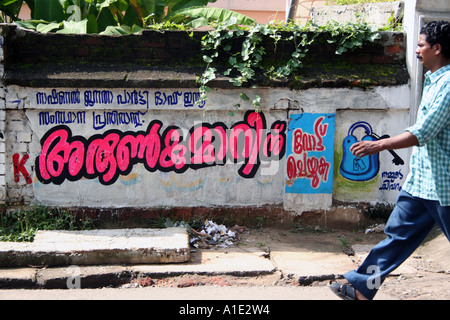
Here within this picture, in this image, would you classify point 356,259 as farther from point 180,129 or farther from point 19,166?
point 19,166

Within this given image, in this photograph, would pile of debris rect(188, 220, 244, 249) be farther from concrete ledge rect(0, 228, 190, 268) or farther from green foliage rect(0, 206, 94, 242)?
green foliage rect(0, 206, 94, 242)

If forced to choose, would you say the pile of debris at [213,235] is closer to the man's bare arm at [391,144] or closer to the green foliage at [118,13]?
the man's bare arm at [391,144]

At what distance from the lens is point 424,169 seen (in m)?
3.40

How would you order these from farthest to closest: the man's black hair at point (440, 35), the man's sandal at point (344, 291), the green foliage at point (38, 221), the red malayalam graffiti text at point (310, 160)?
the red malayalam graffiti text at point (310, 160) → the green foliage at point (38, 221) → the man's sandal at point (344, 291) → the man's black hair at point (440, 35)

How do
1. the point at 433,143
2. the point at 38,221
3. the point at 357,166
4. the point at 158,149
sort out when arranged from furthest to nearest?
the point at 357,166, the point at 158,149, the point at 38,221, the point at 433,143

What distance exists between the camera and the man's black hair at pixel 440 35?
335cm

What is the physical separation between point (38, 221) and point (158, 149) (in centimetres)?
158

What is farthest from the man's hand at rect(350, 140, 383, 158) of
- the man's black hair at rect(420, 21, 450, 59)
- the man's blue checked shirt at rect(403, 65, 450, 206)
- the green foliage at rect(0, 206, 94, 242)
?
the green foliage at rect(0, 206, 94, 242)

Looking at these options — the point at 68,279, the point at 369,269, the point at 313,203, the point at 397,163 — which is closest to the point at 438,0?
the point at 397,163

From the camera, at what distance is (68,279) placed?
4.32 metres

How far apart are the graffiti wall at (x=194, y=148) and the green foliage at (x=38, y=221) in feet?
0.55

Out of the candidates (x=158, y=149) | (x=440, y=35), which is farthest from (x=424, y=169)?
(x=158, y=149)

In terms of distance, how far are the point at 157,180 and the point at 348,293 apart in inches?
109

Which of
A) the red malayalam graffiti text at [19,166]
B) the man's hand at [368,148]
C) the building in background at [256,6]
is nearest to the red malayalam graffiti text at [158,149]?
the red malayalam graffiti text at [19,166]
